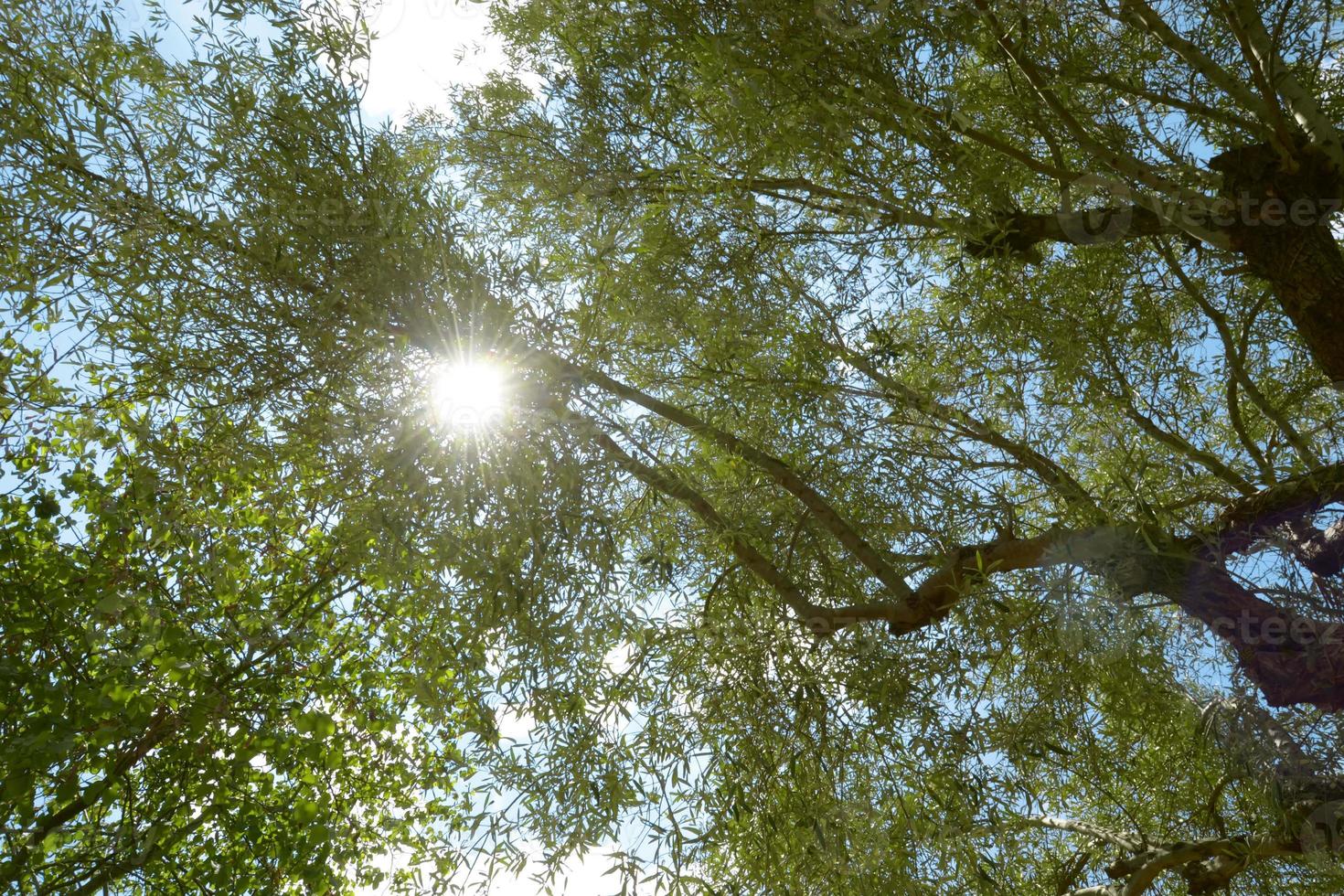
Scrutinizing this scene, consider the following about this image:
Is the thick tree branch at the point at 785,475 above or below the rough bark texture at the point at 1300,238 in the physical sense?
below

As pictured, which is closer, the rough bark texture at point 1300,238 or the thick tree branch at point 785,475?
the thick tree branch at point 785,475

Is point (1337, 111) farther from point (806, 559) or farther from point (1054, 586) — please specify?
point (806, 559)

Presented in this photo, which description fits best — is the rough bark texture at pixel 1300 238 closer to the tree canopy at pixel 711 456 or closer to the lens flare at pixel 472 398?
the tree canopy at pixel 711 456

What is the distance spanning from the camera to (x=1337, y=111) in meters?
4.05

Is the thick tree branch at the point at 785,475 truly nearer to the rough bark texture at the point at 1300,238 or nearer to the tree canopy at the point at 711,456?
the tree canopy at the point at 711,456

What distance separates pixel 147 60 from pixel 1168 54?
4.69 meters

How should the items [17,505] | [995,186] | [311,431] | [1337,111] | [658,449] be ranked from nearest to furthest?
1. [311,431]
2. [995,186]
3. [658,449]
4. [1337,111]
5. [17,505]

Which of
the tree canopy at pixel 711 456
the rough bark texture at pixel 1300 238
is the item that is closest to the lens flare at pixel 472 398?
the tree canopy at pixel 711 456

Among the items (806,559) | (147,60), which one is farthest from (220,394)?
(806,559)

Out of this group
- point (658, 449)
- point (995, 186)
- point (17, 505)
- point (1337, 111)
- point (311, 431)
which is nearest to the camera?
point (311, 431)

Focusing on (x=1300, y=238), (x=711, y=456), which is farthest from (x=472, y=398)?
(x=1300, y=238)

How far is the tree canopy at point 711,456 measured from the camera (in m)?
3.05

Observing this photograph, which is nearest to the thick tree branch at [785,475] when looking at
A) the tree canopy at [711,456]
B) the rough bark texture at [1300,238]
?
the tree canopy at [711,456]

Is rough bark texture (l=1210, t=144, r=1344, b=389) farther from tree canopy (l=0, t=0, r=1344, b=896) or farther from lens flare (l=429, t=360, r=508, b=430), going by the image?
lens flare (l=429, t=360, r=508, b=430)
